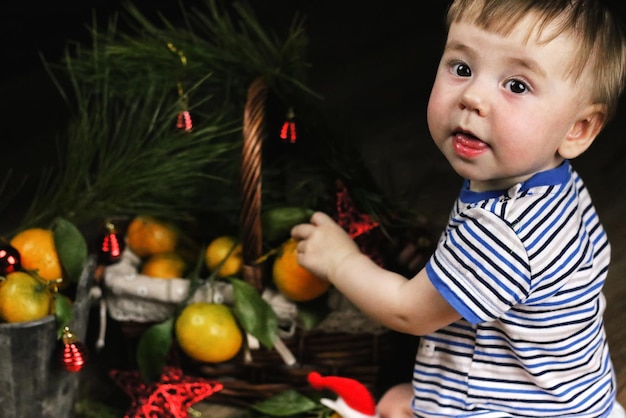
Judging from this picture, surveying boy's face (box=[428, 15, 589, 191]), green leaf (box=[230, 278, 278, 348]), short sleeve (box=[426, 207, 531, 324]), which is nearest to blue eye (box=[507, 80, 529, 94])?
boy's face (box=[428, 15, 589, 191])

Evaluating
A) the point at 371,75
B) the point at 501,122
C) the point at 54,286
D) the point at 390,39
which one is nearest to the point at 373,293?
the point at 501,122

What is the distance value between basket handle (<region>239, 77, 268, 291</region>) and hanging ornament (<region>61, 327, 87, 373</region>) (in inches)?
8.1

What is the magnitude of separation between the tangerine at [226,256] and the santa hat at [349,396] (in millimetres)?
157

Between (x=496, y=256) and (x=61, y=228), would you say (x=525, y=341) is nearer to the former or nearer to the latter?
(x=496, y=256)

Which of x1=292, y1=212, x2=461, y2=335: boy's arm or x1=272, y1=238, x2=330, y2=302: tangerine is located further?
x1=272, y1=238, x2=330, y2=302: tangerine

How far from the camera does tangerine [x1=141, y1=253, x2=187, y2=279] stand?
1161 mm

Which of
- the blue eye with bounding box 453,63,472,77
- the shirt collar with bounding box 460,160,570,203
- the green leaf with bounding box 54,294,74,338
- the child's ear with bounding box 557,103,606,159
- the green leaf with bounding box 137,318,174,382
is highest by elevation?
the blue eye with bounding box 453,63,472,77

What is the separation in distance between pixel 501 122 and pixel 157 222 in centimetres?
50

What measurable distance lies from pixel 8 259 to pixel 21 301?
0.06 m

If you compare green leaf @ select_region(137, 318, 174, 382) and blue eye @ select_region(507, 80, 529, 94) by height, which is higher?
blue eye @ select_region(507, 80, 529, 94)

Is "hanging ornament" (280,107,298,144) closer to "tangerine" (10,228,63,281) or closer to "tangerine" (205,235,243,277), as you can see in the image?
"tangerine" (205,235,243,277)

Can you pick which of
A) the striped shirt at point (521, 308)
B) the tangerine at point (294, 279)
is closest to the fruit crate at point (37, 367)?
the tangerine at point (294, 279)

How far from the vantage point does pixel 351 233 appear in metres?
1.16

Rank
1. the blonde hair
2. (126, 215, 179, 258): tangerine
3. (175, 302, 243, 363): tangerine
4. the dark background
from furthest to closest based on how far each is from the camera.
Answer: the dark background → (126, 215, 179, 258): tangerine → (175, 302, 243, 363): tangerine → the blonde hair
